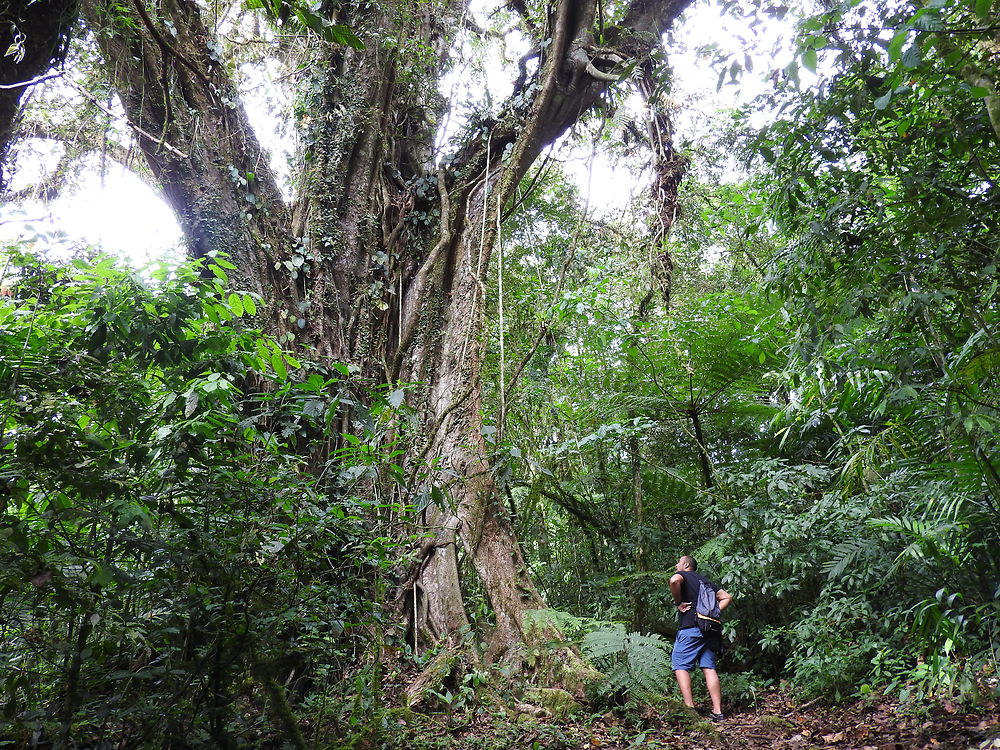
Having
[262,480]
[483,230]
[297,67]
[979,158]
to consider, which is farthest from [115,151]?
[979,158]

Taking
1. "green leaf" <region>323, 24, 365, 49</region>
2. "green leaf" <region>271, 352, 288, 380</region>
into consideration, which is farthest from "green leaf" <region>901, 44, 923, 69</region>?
"green leaf" <region>271, 352, 288, 380</region>

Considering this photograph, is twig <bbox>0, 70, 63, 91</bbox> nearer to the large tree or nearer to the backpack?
the large tree

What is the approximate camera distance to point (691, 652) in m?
4.99

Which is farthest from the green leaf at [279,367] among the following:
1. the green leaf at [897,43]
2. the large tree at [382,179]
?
the large tree at [382,179]

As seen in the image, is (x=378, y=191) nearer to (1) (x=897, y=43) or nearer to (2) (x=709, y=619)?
(2) (x=709, y=619)

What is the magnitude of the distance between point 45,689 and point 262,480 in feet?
3.14

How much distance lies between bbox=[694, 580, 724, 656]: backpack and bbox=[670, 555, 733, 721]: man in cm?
3

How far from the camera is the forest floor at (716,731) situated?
337 cm

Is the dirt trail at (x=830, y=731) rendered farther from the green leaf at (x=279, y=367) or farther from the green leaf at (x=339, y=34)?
the green leaf at (x=339, y=34)

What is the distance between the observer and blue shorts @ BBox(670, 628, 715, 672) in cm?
495

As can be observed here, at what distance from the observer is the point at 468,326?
5641 mm

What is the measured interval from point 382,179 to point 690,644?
205 inches

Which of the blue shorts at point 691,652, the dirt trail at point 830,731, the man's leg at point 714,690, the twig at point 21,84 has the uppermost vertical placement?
the twig at point 21,84

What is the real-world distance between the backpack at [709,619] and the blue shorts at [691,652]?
0.15ft
